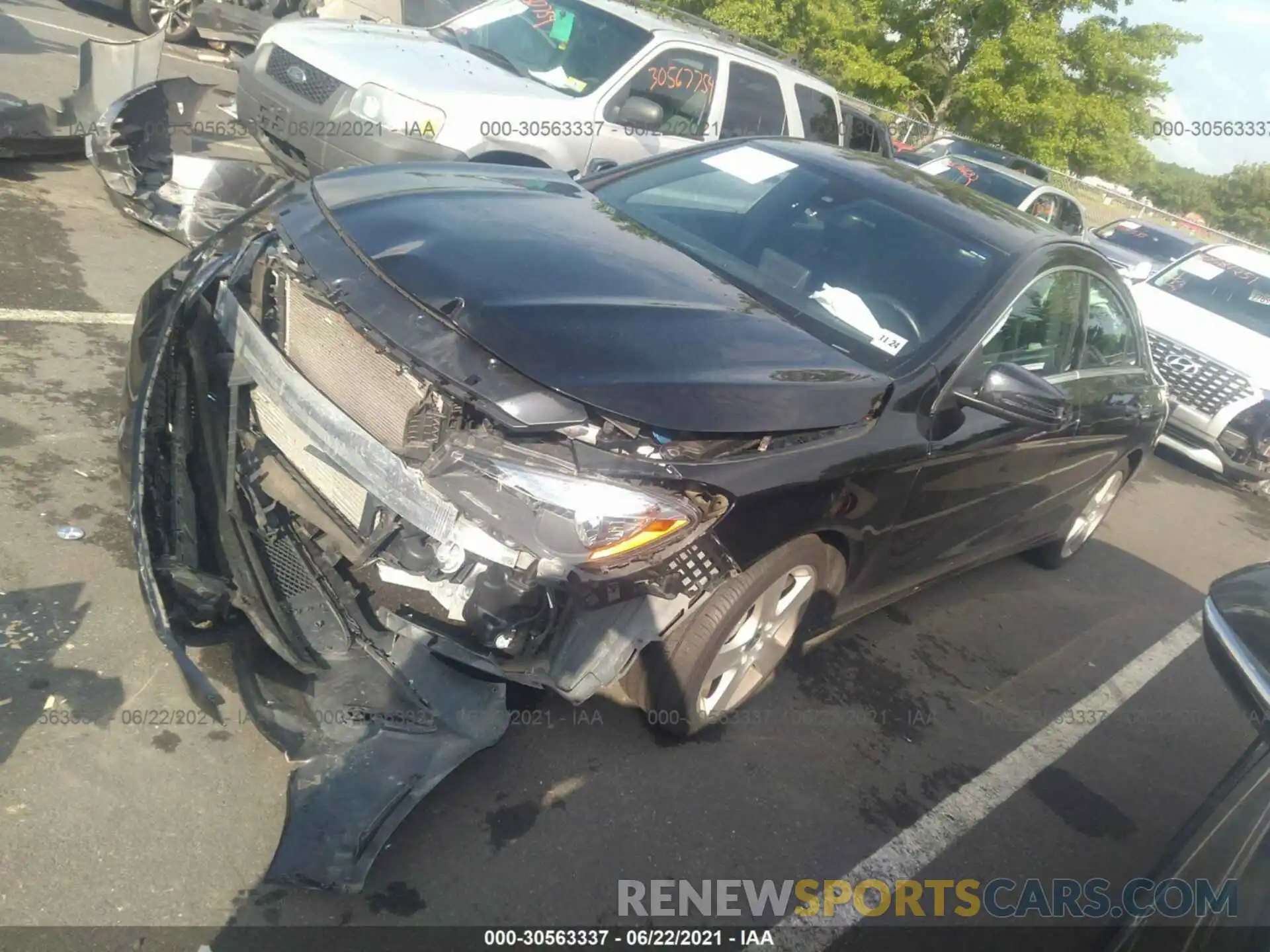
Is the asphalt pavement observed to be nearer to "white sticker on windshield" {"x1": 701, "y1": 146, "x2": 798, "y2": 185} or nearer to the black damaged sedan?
the black damaged sedan

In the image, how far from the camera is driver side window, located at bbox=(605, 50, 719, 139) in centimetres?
694

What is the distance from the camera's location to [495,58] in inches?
279

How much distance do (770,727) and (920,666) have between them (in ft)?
3.52

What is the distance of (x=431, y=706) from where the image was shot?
8.93 feet

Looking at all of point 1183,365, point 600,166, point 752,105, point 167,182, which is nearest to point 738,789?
point 600,166

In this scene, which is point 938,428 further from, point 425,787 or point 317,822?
point 317,822

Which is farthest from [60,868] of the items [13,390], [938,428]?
[938,428]

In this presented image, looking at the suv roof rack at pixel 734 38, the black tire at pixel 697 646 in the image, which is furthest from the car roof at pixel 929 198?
the suv roof rack at pixel 734 38

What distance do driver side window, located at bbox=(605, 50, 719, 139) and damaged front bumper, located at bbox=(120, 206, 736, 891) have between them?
14.4 ft

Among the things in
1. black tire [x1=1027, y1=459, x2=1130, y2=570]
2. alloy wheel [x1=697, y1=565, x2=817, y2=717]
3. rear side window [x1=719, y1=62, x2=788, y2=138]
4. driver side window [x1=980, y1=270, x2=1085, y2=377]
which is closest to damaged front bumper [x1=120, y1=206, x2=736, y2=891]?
alloy wheel [x1=697, y1=565, x2=817, y2=717]

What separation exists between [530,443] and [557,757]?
1.08 m

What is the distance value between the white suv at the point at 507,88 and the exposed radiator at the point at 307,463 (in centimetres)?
280

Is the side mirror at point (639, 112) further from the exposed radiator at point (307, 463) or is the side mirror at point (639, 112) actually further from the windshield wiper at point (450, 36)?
the exposed radiator at point (307, 463)

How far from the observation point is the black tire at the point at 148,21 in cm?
1171
